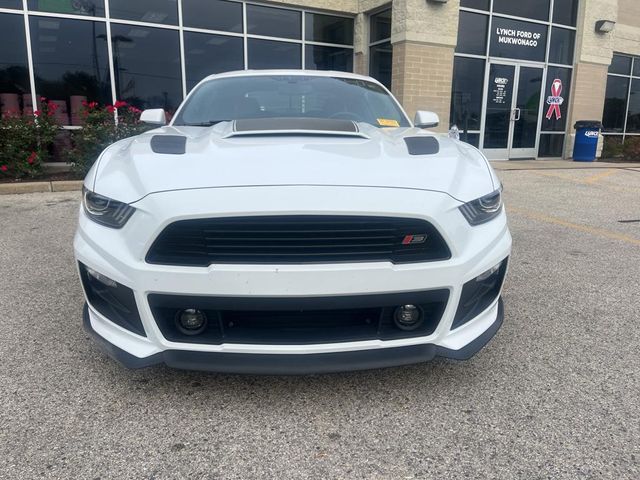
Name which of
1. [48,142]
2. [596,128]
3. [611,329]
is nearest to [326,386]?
[611,329]

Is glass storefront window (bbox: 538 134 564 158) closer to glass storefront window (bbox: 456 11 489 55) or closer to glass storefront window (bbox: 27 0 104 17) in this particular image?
glass storefront window (bbox: 456 11 489 55)

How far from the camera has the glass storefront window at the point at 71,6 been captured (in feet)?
31.6

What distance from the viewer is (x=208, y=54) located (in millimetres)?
11156

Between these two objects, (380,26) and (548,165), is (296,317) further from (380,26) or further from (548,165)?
(548,165)

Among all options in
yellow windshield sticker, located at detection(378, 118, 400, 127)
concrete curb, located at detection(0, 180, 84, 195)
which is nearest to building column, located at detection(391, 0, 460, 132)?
concrete curb, located at detection(0, 180, 84, 195)

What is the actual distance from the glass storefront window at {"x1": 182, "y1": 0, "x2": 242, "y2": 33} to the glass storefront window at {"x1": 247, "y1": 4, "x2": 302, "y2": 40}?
30cm

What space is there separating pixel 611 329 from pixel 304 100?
2.47 meters

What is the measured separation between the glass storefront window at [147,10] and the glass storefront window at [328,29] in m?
3.11

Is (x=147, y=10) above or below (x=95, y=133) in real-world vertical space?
above

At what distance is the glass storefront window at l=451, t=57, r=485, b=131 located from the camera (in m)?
12.4

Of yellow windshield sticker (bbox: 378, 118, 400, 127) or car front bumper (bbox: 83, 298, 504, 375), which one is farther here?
yellow windshield sticker (bbox: 378, 118, 400, 127)

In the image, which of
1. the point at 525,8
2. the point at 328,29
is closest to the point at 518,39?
the point at 525,8

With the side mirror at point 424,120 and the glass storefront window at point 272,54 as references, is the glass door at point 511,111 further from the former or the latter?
the side mirror at point 424,120

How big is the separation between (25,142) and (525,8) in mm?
12074
